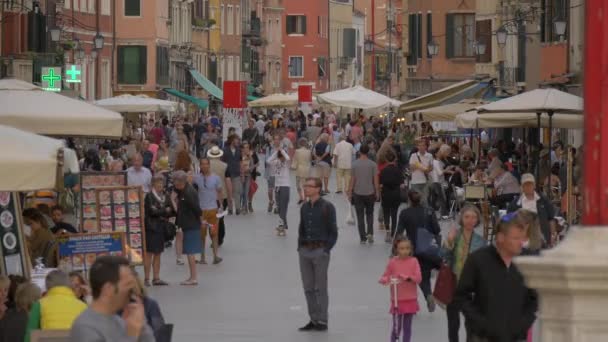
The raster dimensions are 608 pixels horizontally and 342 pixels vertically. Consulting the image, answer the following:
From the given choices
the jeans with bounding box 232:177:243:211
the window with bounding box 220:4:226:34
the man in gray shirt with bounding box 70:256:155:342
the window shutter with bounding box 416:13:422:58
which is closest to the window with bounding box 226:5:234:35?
the window with bounding box 220:4:226:34

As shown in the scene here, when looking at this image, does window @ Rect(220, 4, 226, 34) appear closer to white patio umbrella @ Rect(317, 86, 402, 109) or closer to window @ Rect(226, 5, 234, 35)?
window @ Rect(226, 5, 234, 35)

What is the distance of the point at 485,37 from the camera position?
6519 centimetres

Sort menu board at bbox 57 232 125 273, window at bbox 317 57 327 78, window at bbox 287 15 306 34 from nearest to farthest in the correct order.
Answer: menu board at bbox 57 232 125 273, window at bbox 287 15 306 34, window at bbox 317 57 327 78

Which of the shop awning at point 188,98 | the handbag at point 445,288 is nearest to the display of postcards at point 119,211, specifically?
the handbag at point 445,288

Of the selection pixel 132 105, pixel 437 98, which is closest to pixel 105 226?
pixel 437 98

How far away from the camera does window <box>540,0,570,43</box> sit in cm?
4484

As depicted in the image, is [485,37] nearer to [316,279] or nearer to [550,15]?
[550,15]

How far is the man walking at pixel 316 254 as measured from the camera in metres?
19.9

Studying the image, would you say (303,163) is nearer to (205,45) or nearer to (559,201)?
(559,201)

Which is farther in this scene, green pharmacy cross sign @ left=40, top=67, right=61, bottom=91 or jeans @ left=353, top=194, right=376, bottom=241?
green pharmacy cross sign @ left=40, top=67, right=61, bottom=91

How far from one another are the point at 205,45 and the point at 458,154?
2400 inches

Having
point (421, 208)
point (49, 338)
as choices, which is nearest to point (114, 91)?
point (421, 208)

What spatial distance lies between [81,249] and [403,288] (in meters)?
3.90

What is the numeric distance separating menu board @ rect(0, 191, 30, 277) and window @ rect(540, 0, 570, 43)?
2757cm
